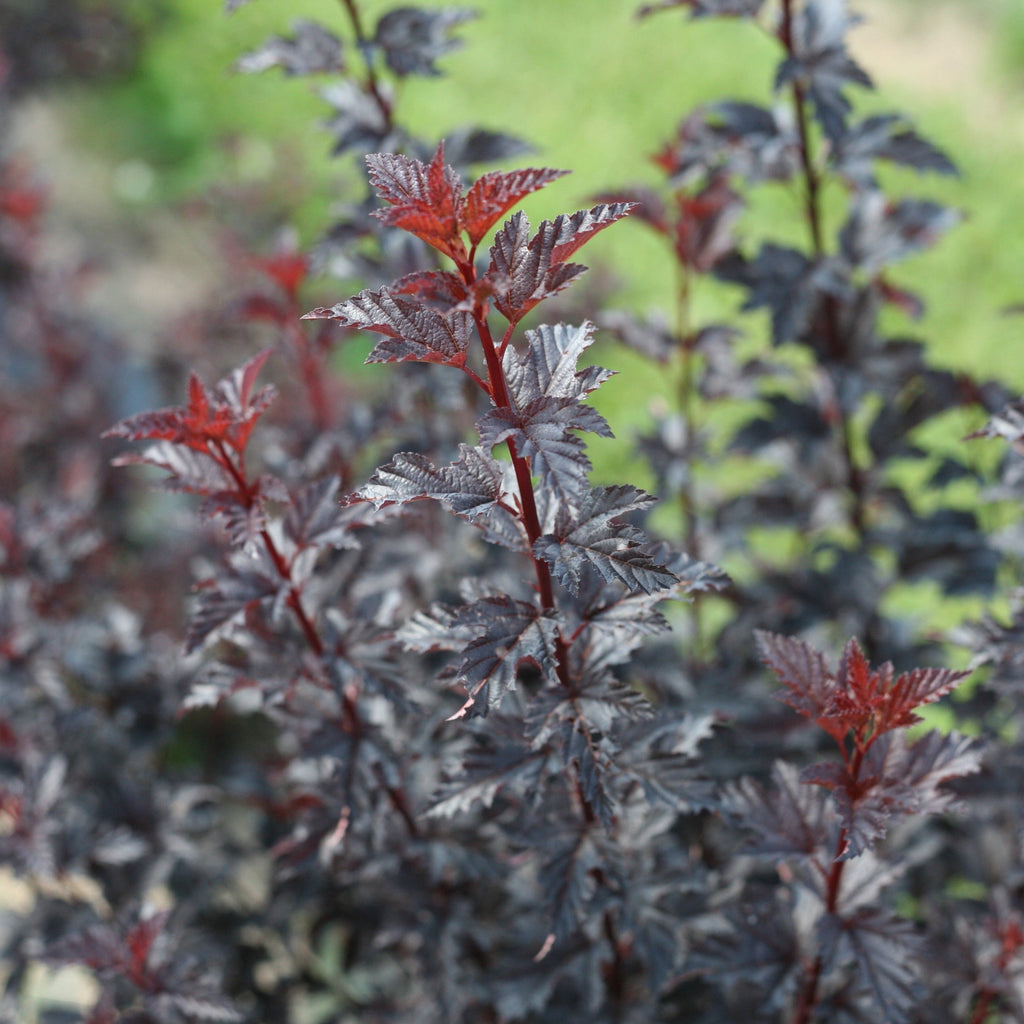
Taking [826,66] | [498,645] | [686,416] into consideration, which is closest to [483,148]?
[826,66]

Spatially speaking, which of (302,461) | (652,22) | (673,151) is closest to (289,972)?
(302,461)

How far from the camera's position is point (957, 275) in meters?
5.18

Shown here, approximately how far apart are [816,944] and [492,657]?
0.79m

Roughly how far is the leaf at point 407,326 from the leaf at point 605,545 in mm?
267

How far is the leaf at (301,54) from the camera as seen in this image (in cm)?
227

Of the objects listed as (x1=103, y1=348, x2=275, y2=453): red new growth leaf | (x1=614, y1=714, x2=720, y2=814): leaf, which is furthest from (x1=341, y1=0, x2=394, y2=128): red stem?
(x1=614, y1=714, x2=720, y2=814): leaf

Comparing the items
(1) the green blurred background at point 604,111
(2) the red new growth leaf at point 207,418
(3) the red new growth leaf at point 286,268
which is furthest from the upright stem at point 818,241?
(1) the green blurred background at point 604,111

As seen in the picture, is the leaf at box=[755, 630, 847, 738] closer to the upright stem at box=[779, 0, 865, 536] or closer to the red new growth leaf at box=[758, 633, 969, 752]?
the red new growth leaf at box=[758, 633, 969, 752]

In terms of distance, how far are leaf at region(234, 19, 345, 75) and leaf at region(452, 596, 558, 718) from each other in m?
1.47

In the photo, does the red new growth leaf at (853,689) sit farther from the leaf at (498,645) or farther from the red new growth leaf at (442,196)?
the red new growth leaf at (442,196)

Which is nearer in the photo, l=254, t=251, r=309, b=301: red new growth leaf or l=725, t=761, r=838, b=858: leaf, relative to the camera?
l=725, t=761, r=838, b=858: leaf

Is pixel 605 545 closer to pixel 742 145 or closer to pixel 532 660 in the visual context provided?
pixel 532 660

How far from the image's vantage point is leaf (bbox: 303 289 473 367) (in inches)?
52.3

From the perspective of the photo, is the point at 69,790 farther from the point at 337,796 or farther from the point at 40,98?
the point at 40,98
